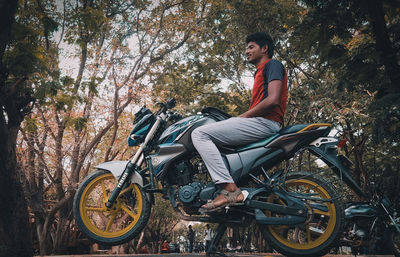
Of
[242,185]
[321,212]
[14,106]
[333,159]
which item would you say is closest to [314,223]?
[321,212]

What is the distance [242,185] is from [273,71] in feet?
4.16

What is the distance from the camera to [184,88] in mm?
14750

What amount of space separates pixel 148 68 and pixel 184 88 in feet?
8.52

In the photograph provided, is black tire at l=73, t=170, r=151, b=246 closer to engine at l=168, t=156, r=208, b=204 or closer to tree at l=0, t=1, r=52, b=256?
engine at l=168, t=156, r=208, b=204

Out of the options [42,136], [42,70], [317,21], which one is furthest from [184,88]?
[317,21]

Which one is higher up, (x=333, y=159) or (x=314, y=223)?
(x=333, y=159)

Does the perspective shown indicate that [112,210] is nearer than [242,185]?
No

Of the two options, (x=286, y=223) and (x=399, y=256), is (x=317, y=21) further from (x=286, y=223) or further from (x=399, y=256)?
(x=399, y=256)

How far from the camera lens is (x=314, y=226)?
347 centimetres

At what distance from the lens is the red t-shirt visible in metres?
3.41

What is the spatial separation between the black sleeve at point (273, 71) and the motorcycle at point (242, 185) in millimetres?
549

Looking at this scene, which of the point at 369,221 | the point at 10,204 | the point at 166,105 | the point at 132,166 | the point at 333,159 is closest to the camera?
the point at 333,159

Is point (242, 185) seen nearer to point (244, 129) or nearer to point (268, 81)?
point (244, 129)

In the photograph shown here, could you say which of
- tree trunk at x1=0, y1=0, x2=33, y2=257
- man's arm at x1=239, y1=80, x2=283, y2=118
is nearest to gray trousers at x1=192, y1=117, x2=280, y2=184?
man's arm at x1=239, y1=80, x2=283, y2=118
